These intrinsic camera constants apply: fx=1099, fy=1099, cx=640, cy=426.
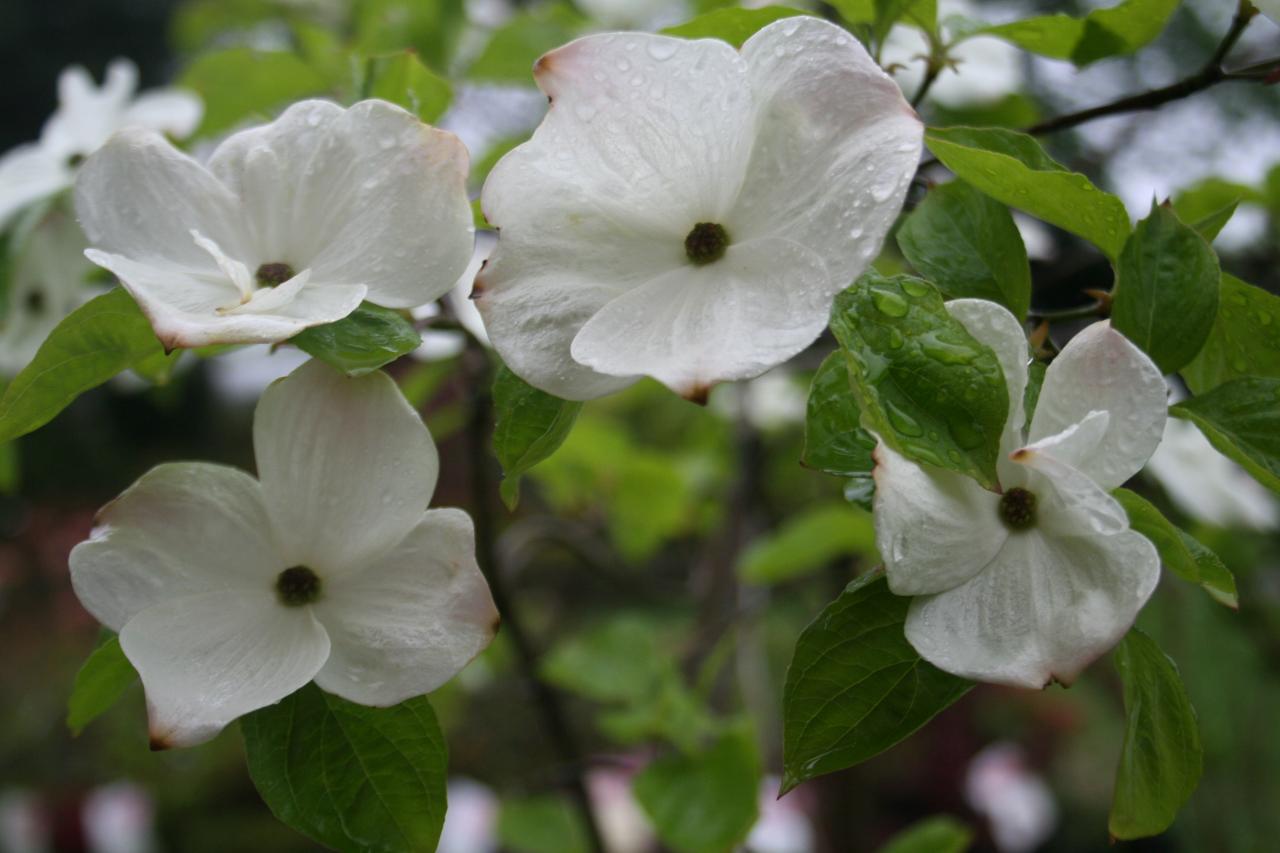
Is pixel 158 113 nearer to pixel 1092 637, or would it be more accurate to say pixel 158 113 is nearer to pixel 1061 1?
pixel 1092 637

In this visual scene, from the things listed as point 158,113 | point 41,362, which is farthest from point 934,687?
point 158,113

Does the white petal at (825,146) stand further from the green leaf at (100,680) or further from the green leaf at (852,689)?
the green leaf at (100,680)

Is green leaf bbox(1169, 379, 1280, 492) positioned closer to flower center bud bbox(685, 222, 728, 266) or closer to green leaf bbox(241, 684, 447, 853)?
flower center bud bbox(685, 222, 728, 266)

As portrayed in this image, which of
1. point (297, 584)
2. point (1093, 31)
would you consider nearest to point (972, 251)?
point (1093, 31)

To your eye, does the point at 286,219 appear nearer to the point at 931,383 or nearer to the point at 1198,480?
the point at 931,383

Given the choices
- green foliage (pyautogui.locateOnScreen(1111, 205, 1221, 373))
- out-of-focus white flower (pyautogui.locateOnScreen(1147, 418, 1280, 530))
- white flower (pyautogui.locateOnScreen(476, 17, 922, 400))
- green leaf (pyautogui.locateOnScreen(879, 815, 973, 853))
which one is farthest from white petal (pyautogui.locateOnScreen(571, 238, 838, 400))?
green leaf (pyautogui.locateOnScreen(879, 815, 973, 853))

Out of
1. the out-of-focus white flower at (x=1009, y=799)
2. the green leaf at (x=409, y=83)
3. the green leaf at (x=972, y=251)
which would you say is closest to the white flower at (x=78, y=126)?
the green leaf at (x=409, y=83)

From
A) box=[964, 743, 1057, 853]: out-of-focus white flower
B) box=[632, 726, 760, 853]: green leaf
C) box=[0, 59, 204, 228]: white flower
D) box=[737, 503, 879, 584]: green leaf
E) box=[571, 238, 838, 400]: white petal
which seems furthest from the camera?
box=[964, 743, 1057, 853]: out-of-focus white flower

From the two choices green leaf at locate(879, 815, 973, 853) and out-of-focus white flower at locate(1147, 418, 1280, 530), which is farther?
green leaf at locate(879, 815, 973, 853)
